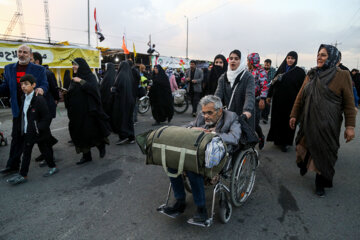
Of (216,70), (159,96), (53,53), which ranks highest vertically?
(53,53)

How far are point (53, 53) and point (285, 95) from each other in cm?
1069

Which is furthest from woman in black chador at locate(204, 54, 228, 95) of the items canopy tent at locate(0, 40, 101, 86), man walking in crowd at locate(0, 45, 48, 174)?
canopy tent at locate(0, 40, 101, 86)

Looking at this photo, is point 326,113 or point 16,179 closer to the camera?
point 326,113

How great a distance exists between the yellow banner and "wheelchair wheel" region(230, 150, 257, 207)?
35.2 ft

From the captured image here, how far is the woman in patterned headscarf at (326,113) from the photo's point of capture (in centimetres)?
269

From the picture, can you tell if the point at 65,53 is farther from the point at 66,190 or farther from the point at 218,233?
the point at 218,233

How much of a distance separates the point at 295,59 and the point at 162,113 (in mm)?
3714

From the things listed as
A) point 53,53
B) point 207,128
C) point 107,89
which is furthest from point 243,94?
point 53,53

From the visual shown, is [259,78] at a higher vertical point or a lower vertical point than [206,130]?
higher

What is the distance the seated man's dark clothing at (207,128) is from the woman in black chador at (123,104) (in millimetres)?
2779

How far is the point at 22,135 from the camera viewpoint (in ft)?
10.8

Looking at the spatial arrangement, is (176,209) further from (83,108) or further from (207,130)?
(83,108)

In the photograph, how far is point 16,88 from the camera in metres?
3.47

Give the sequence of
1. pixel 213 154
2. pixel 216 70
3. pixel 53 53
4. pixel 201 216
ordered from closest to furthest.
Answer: pixel 213 154
pixel 201 216
pixel 216 70
pixel 53 53
